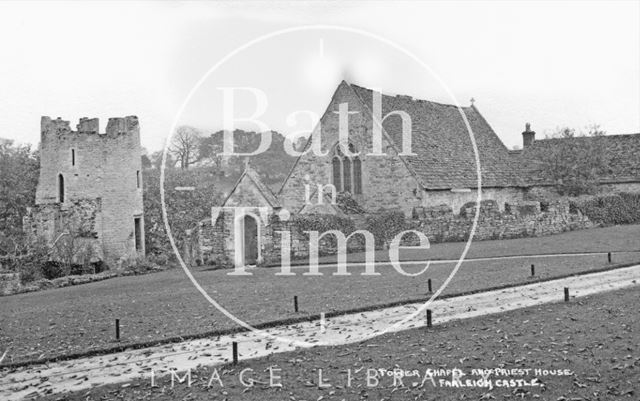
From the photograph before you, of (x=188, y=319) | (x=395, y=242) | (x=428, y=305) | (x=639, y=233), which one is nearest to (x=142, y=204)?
(x=395, y=242)

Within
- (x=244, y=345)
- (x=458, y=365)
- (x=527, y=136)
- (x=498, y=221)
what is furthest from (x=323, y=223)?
(x=527, y=136)

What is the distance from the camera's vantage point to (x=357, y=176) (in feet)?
119

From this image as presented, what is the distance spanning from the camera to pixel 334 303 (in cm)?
1686

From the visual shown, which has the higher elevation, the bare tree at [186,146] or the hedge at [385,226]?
the bare tree at [186,146]

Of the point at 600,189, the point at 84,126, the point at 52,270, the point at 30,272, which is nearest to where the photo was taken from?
the point at 30,272

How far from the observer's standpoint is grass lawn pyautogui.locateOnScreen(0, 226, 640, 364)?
48.1 feet

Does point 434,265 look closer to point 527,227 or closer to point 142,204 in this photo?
point 527,227

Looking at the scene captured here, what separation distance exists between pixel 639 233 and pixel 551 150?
14361 millimetres

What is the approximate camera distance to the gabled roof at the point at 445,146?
3459 cm

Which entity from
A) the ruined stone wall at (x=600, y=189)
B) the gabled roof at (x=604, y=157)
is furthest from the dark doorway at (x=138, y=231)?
the ruined stone wall at (x=600, y=189)

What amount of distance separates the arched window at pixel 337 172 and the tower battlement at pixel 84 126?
38.8 feet

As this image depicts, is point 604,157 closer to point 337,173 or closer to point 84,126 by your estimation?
point 337,173

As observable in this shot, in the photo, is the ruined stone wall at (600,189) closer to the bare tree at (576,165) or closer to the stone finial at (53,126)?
the bare tree at (576,165)

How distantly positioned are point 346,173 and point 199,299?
18893 millimetres
